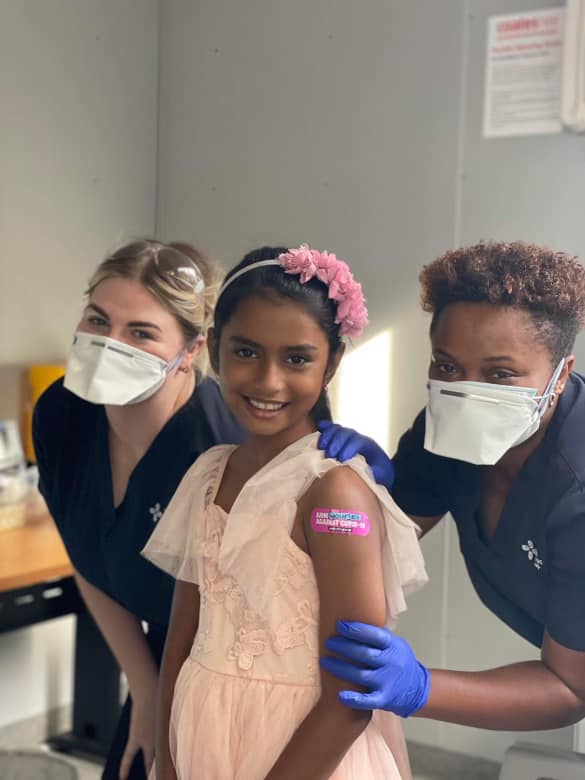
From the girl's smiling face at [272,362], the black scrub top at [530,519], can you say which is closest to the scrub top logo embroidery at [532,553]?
the black scrub top at [530,519]

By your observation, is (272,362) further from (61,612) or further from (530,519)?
(61,612)

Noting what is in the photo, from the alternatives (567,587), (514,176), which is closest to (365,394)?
(514,176)

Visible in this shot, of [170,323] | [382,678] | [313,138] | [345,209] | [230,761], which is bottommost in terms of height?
[230,761]

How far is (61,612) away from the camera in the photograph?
2256mm

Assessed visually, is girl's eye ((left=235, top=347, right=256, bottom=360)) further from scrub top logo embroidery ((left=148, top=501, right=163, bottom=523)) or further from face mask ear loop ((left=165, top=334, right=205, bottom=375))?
scrub top logo embroidery ((left=148, top=501, right=163, bottom=523))

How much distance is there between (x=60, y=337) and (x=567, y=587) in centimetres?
153

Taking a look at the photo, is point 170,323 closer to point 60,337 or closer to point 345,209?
point 345,209

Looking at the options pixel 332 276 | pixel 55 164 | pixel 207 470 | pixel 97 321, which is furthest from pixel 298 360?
pixel 55 164

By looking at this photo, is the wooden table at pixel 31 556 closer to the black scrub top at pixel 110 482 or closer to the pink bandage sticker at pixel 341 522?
the black scrub top at pixel 110 482

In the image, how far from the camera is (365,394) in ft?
5.18

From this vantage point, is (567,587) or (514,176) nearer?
(567,587)

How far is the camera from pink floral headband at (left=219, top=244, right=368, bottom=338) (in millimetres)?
1120

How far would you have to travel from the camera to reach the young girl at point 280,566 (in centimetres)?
103

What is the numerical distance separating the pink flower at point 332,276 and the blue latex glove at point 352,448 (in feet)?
0.45
